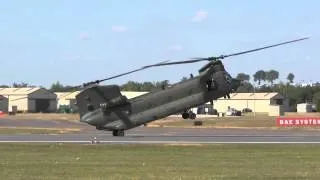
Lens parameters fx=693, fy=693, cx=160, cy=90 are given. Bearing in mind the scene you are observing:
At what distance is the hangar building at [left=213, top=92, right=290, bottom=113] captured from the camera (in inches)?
6925

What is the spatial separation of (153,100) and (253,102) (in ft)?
451

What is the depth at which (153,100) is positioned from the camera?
153ft

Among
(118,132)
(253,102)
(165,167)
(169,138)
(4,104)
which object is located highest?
(253,102)

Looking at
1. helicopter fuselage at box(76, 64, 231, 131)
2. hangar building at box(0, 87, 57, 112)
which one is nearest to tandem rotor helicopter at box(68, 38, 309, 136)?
helicopter fuselage at box(76, 64, 231, 131)

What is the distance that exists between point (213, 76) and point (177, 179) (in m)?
27.4

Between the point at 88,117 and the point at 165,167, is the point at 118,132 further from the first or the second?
the point at 165,167

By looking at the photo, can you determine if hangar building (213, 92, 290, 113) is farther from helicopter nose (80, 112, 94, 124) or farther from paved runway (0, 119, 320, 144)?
helicopter nose (80, 112, 94, 124)

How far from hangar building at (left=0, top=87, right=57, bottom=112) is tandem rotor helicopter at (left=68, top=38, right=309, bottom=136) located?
427 feet

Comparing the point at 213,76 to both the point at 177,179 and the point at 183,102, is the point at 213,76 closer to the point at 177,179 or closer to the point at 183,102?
the point at 183,102

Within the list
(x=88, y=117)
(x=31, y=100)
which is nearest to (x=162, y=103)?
(x=88, y=117)

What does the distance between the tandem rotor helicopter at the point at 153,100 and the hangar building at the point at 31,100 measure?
130037 millimetres

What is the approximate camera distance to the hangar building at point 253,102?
577 ft

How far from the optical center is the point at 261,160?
25.8m

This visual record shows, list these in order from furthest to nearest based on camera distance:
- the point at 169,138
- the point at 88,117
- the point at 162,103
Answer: the point at 169,138
the point at 88,117
the point at 162,103
